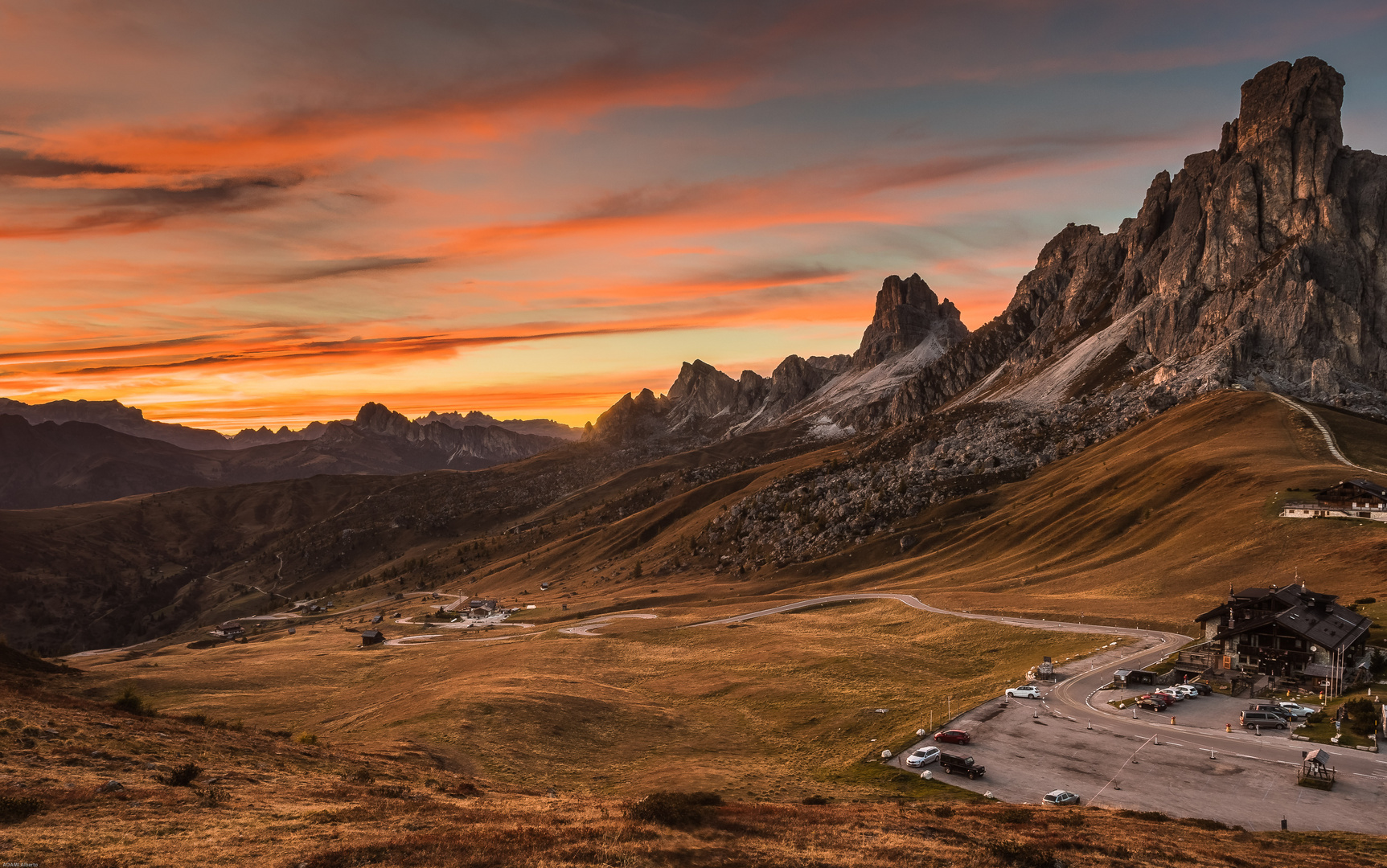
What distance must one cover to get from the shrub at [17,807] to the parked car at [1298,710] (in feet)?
274

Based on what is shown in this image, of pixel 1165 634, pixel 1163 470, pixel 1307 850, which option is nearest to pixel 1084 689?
pixel 1165 634

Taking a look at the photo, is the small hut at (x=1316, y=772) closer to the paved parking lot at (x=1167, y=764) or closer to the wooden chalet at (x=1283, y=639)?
the paved parking lot at (x=1167, y=764)

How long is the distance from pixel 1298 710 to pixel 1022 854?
146 ft

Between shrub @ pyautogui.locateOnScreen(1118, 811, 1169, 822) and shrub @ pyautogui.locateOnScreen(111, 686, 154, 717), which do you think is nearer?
shrub @ pyautogui.locateOnScreen(1118, 811, 1169, 822)

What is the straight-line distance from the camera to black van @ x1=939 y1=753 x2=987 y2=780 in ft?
181

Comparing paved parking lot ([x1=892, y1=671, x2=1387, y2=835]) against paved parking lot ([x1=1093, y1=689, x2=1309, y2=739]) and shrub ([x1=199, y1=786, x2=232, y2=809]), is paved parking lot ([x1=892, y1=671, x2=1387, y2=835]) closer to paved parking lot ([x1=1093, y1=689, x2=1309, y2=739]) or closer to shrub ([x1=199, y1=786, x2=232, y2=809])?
paved parking lot ([x1=1093, y1=689, x2=1309, y2=739])

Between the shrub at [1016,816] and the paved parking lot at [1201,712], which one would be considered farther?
the paved parking lot at [1201,712]

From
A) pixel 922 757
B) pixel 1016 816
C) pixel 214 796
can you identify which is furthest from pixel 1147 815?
pixel 214 796

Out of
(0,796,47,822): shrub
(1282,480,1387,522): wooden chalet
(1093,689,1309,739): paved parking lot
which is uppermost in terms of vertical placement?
(1282,480,1387,522): wooden chalet

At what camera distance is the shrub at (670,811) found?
126 ft

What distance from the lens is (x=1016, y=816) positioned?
43969 mm

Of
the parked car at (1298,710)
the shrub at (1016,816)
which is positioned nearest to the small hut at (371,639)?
the shrub at (1016,816)

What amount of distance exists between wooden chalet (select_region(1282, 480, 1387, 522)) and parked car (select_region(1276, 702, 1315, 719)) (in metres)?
69.0

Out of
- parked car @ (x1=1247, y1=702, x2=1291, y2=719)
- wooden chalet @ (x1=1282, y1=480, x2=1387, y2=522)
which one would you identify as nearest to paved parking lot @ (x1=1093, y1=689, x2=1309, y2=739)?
parked car @ (x1=1247, y1=702, x2=1291, y2=719)
